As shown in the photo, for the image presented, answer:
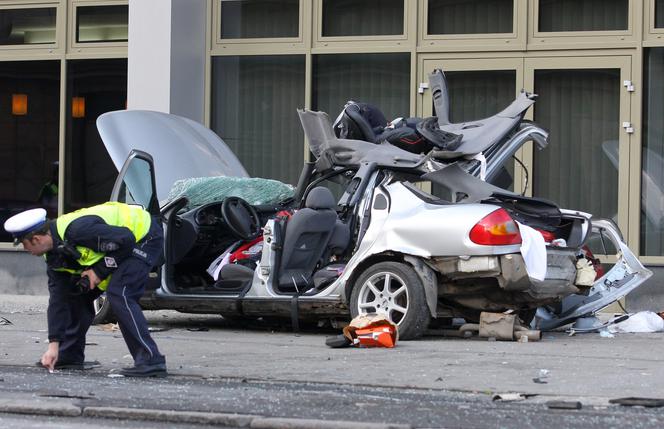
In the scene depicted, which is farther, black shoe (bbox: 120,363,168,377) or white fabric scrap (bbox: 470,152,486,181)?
white fabric scrap (bbox: 470,152,486,181)

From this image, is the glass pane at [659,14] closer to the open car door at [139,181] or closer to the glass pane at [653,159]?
the glass pane at [653,159]

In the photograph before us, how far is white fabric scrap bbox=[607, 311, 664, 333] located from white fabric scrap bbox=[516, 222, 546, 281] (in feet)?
5.81

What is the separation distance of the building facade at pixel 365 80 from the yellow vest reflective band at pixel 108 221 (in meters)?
6.95

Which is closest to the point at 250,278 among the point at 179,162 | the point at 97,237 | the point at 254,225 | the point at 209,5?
the point at 254,225

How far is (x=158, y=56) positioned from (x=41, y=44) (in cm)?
210

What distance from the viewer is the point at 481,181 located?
1138cm

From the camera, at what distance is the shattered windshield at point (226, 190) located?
41.2 ft

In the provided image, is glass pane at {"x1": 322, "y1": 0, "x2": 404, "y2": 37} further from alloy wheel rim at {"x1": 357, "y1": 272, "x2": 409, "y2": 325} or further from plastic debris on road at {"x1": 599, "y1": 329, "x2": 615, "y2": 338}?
alloy wheel rim at {"x1": 357, "y1": 272, "x2": 409, "y2": 325}

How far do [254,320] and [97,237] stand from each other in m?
4.81

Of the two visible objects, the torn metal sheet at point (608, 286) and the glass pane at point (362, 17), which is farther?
the glass pane at point (362, 17)

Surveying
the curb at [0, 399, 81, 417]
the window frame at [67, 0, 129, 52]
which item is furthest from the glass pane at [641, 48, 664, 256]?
the curb at [0, 399, 81, 417]

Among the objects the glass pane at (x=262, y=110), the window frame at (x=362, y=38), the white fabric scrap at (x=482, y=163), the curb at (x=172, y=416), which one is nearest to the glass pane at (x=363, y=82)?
the window frame at (x=362, y=38)

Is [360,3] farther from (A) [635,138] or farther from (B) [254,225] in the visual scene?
(B) [254,225]

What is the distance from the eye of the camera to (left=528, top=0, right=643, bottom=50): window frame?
1533 centimetres
